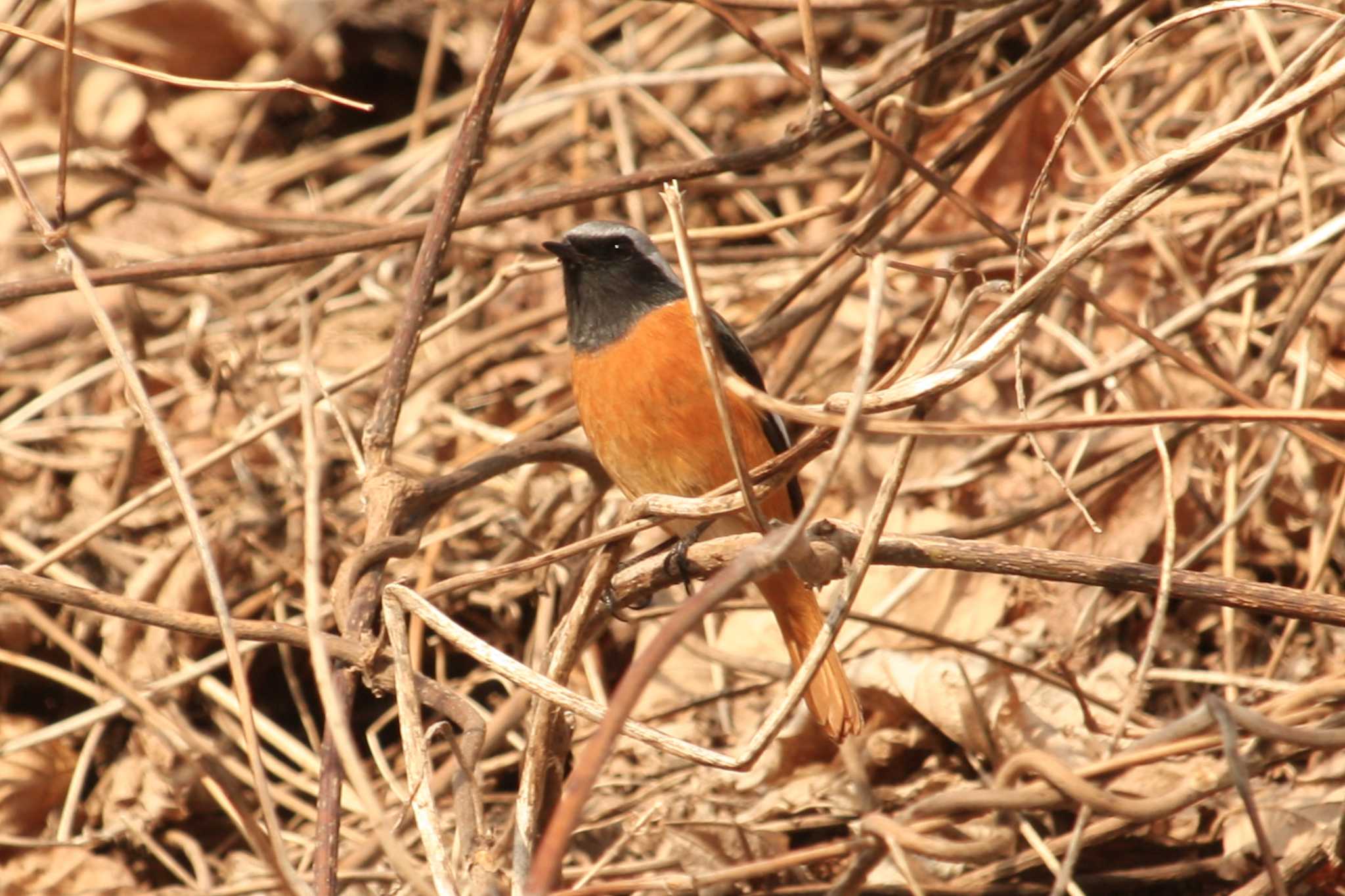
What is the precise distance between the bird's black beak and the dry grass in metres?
0.08

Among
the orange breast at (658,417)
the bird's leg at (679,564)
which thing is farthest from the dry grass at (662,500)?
the orange breast at (658,417)

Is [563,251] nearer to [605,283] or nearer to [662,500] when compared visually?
[605,283]

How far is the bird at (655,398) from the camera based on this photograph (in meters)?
3.83

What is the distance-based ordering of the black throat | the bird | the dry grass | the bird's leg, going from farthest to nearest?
the black throat
the bird
the bird's leg
the dry grass

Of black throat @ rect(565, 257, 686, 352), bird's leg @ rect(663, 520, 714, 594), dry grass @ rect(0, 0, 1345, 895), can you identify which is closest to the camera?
dry grass @ rect(0, 0, 1345, 895)

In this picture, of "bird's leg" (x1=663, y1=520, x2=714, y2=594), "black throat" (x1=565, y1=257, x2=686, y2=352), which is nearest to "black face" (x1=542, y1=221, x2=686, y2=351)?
"black throat" (x1=565, y1=257, x2=686, y2=352)

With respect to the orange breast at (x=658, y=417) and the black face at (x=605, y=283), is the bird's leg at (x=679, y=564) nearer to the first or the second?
the orange breast at (x=658, y=417)

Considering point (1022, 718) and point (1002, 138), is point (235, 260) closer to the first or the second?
point (1022, 718)

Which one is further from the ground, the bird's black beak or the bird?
the bird's black beak

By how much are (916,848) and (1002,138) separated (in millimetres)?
3881

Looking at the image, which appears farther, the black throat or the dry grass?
the black throat

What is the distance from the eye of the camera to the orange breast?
383cm

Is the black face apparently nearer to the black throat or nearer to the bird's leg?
the black throat

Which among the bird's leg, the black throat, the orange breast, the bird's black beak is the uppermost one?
the bird's black beak
